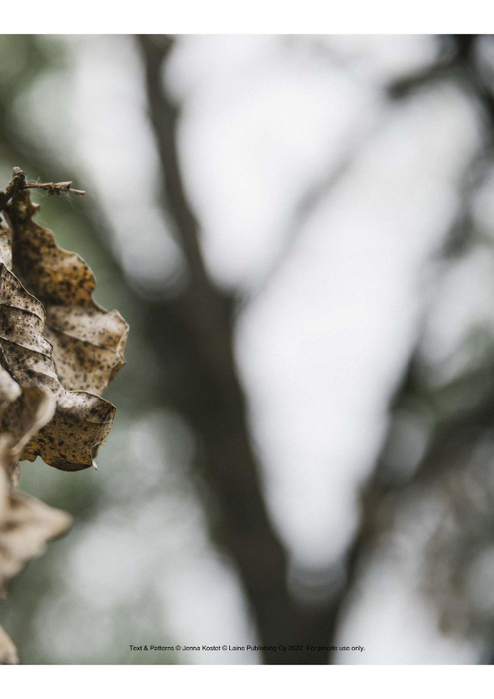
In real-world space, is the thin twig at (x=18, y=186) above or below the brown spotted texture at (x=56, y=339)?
above

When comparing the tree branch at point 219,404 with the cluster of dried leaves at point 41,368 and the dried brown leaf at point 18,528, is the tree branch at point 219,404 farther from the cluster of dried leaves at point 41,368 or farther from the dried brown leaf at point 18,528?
the dried brown leaf at point 18,528

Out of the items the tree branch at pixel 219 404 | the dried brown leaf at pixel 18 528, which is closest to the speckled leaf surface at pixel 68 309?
the dried brown leaf at pixel 18 528

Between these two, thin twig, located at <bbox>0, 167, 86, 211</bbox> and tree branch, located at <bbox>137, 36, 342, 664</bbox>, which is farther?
tree branch, located at <bbox>137, 36, 342, 664</bbox>

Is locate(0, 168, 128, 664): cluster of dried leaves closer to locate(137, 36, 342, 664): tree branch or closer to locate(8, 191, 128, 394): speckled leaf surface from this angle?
locate(8, 191, 128, 394): speckled leaf surface

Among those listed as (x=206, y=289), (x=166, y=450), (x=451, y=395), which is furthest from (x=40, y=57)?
(x=451, y=395)

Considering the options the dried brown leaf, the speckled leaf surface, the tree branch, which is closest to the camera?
the dried brown leaf

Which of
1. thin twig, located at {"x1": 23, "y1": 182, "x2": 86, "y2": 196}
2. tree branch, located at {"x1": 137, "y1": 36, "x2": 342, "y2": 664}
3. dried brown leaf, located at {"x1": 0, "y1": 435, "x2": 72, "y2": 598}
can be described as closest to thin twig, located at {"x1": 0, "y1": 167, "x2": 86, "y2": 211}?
thin twig, located at {"x1": 23, "y1": 182, "x2": 86, "y2": 196}

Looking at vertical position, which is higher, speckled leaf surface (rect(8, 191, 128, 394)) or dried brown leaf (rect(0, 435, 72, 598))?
speckled leaf surface (rect(8, 191, 128, 394))

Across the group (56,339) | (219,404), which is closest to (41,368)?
(56,339)
